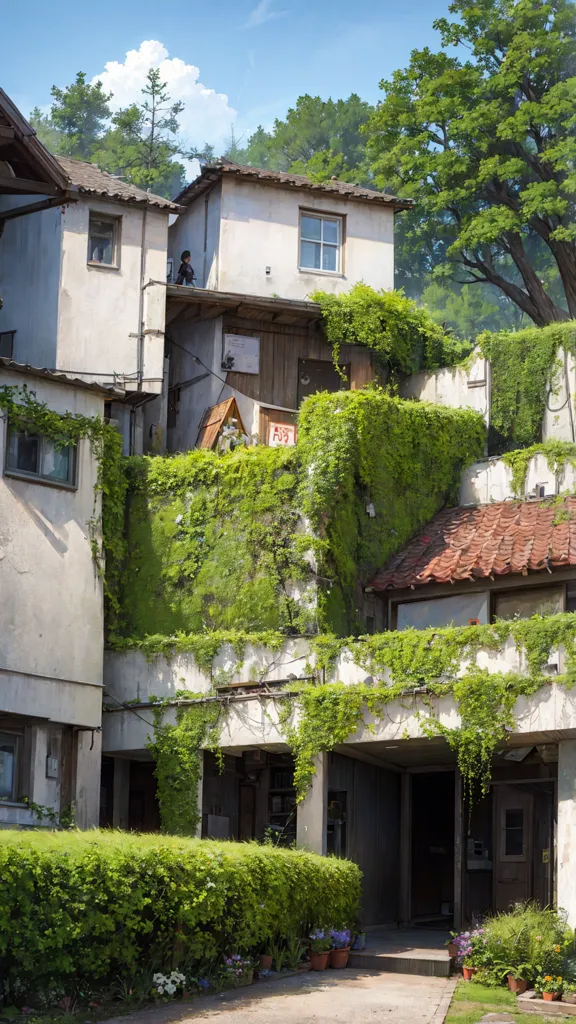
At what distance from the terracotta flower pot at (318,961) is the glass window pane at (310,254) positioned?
18.4 meters

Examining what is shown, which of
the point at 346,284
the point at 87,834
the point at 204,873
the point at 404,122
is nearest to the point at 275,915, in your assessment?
the point at 204,873

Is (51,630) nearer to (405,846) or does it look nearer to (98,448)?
(98,448)

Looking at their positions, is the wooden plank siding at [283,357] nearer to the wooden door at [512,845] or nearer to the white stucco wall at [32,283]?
the white stucco wall at [32,283]

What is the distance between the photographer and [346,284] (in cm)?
3400

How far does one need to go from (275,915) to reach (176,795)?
6070 millimetres

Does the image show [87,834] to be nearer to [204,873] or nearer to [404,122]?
[204,873]

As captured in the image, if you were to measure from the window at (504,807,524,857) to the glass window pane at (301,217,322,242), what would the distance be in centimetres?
1518

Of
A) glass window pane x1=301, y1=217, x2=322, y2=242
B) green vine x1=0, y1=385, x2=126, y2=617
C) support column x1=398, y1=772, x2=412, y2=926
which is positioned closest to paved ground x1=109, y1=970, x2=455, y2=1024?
support column x1=398, y1=772, x2=412, y2=926

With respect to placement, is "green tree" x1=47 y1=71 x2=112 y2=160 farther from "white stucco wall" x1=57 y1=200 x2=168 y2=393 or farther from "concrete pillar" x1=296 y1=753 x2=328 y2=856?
"concrete pillar" x1=296 y1=753 x2=328 y2=856

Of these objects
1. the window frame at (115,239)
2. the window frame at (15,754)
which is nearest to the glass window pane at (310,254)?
the window frame at (115,239)

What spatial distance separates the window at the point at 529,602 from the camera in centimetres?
2417

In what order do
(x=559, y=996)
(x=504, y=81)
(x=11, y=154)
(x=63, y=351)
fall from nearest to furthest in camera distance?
1. (x=559, y=996)
2. (x=11, y=154)
3. (x=63, y=351)
4. (x=504, y=81)

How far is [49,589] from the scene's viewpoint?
2423cm

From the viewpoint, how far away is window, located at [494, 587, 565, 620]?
2417 cm
